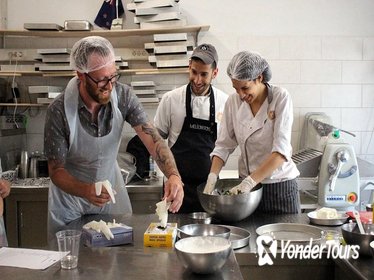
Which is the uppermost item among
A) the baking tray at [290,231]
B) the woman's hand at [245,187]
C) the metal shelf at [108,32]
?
the metal shelf at [108,32]

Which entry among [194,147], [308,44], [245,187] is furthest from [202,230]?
[308,44]

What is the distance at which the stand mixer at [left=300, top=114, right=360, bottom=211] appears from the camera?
316 cm

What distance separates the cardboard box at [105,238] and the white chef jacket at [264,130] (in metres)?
0.89

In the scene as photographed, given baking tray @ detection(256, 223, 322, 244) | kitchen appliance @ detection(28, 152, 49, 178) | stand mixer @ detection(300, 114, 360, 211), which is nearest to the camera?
baking tray @ detection(256, 223, 322, 244)

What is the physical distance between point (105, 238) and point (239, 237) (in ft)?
1.91

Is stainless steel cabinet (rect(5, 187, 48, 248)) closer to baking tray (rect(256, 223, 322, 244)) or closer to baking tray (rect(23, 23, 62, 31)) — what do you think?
baking tray (rect(23, 23, 62, 31))

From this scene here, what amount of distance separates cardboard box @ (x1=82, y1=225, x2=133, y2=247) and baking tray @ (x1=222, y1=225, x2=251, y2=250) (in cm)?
44

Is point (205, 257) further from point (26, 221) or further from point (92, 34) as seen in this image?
point (92, 34)

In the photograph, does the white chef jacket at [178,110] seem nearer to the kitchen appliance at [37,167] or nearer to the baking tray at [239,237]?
the baking tray at [239,237]

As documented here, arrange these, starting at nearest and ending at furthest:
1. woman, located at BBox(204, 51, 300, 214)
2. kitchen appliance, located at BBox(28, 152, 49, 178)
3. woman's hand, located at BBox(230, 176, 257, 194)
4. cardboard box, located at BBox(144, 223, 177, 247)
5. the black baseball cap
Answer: cardboard box, located at BBox(144, 223, 177, 247)
woman's hand, located at BBox(230, 176, 257, 194)
woman, located at BBox(204, 51, 300, 214)
the black baseball cap
kitchen appliance, located at BBox(28, 152, 49, 178)

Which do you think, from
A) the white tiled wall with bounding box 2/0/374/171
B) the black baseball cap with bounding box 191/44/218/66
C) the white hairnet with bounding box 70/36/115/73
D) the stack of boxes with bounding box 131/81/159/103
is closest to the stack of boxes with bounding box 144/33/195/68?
the stack of boxes with bounding box 131/81/159/103

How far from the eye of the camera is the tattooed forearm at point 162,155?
7.11 ft

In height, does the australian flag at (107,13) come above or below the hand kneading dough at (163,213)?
above

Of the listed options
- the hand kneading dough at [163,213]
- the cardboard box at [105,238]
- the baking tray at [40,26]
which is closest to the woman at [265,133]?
the hand kneading dough at [163,213]
